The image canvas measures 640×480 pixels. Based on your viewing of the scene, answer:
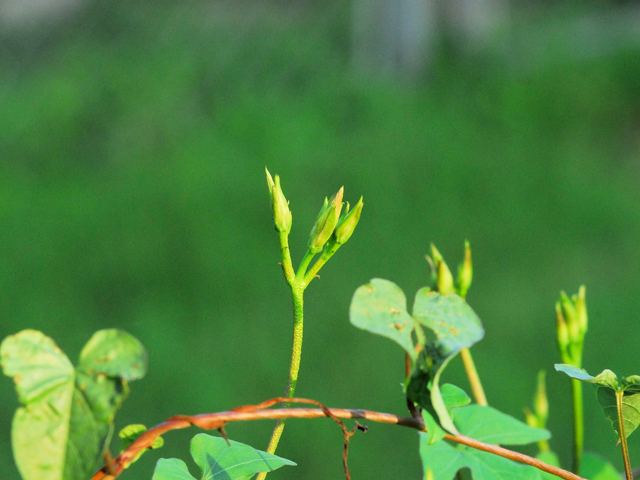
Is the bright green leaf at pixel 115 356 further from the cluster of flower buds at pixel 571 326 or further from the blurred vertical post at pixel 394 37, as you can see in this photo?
the blurred vertical post at pixel 394 37

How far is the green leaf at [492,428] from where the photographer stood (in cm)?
33

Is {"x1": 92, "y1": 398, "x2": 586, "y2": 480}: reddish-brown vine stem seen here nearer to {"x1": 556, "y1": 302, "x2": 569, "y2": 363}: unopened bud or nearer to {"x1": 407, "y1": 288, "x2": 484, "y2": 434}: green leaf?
{"x1": 407, "y1": 288, "x2": 484, "y2": 434}: green leaf

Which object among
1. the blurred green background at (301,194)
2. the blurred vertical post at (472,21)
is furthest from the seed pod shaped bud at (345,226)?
the blurred vertical post at (472,21)

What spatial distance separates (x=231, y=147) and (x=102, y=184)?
1.49ft

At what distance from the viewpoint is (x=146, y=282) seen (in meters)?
1.84

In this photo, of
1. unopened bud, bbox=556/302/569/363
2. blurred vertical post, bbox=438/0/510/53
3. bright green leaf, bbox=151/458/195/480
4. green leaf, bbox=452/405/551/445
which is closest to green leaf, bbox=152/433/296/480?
bright green leaf, bbox=151/458/195/480

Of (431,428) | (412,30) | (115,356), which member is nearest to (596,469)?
(431,428)

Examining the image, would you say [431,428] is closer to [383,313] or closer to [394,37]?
[383,313]

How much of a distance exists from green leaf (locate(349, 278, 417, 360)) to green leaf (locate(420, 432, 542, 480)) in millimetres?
60

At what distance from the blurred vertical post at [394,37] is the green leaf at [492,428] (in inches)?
106

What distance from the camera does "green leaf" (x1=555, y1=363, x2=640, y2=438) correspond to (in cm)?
26

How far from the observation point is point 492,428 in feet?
1.10

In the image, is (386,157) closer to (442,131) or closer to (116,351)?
(442,131)

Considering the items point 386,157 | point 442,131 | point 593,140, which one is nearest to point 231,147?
point 386,157
